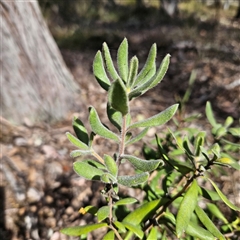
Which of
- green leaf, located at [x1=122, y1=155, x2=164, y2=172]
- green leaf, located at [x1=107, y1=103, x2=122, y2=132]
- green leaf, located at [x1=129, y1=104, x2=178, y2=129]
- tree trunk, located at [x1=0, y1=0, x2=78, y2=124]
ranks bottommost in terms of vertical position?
tree trunk, located at [x1=0, y1=0, x2=78, y2=124]

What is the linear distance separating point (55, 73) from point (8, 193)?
3.36 feet

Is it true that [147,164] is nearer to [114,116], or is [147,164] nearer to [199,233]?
[114,116]

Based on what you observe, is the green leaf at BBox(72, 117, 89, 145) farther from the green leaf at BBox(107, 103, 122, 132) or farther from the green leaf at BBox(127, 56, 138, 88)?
the green leaf at BBox(127, 56, 138, 88)

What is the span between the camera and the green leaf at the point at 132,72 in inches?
25.4

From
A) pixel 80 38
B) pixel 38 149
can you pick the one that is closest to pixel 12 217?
pixel 38 149

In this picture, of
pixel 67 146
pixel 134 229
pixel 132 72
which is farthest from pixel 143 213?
pixel 67 146

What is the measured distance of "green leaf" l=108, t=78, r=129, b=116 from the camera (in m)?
0.55

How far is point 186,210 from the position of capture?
31.0 inches

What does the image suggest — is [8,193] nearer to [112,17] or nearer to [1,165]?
[1,165]

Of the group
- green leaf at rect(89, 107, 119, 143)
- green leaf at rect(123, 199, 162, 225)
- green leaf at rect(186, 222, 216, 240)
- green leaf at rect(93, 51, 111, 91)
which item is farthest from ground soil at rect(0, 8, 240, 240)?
green leaf at rect(93, 51, 111, 91)

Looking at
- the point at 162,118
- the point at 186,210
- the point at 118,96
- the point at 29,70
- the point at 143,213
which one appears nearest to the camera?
the point at 118,96

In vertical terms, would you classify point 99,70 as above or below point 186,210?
above

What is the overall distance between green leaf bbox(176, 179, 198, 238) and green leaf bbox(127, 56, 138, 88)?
337 mm

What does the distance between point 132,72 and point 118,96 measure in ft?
0.38
